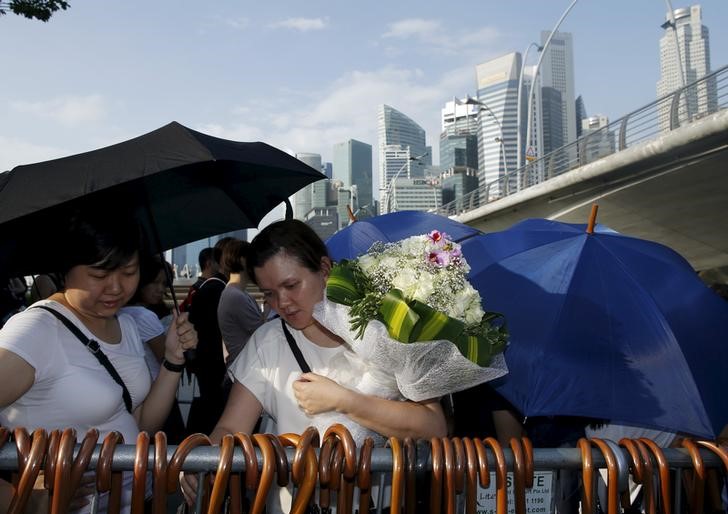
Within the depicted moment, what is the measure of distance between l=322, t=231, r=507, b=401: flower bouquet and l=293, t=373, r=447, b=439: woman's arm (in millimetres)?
79

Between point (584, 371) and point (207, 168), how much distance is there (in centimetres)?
199

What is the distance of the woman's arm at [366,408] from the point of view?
201cm

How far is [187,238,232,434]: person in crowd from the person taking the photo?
5.43 meters

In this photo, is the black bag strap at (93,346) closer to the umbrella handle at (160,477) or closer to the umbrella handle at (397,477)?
the umbrella handle at (160,477)

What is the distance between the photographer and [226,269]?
5.64 m

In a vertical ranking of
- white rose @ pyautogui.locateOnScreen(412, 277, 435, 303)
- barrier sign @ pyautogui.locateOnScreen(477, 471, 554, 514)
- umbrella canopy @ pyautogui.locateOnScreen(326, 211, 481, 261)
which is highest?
umbrella canopy @ pyautogui.locateOnScreen(326, 211, 481, 261)

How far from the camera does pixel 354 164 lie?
153250 millimetres

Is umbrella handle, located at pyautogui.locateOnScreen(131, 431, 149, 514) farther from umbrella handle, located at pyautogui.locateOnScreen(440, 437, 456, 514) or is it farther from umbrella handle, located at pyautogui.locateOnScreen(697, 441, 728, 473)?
umbrella handle, located at pyautogui.locateOnScreen(697, 441, 728, 473)

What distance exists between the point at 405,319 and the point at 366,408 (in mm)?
354

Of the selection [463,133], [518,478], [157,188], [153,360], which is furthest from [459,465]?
[463,133]

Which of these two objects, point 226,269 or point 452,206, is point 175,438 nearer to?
point 226,269

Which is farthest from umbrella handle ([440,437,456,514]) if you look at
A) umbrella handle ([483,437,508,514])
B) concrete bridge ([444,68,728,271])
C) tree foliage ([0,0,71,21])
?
concrete bridge ([444,68,728,271])

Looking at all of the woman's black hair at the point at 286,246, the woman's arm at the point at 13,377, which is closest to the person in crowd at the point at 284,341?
the woman's black hair at the point at 286,246

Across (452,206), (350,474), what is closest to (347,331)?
(350,474)
